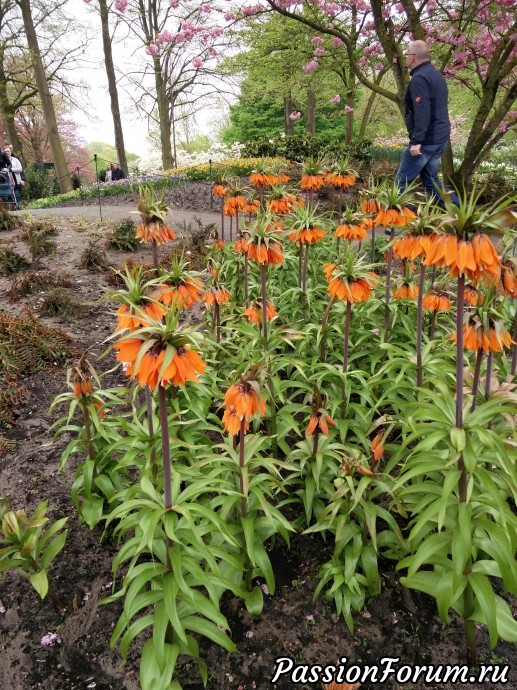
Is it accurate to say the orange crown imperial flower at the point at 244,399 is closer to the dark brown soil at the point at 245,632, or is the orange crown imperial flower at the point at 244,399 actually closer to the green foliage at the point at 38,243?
the dark brown soil at the point at 245,632

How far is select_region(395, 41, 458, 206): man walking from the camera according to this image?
548 cm

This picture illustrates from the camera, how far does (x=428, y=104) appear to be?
18.1 ft

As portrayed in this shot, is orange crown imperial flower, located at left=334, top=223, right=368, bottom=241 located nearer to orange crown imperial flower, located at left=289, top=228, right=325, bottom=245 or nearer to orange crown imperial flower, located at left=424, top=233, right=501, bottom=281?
orange crown imperial flower, located at left=289, top=228, right=325, bottom=245

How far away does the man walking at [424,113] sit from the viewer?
18.0ft

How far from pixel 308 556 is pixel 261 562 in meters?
0.47

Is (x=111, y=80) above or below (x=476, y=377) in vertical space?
above

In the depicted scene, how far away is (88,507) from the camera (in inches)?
94.5

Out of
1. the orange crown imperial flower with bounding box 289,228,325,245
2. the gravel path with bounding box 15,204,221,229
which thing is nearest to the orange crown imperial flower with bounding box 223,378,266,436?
the orange crown imperial flower with bounding box 289,228,325,245

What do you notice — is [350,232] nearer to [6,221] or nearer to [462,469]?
[462,469]

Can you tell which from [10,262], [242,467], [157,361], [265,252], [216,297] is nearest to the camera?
[157,361]

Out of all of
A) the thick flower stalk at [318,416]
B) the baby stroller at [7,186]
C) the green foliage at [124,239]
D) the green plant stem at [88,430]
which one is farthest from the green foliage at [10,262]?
the baby stroller at [7,186]

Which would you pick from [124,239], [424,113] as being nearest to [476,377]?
[424,113]
